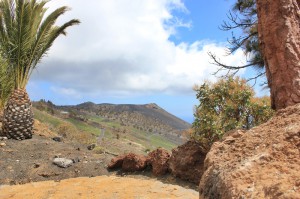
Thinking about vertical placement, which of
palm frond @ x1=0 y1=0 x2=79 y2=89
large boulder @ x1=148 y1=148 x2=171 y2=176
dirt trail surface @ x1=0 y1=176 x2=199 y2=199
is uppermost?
palm frond @ x1=0 y1=0 x2=79 y2=89

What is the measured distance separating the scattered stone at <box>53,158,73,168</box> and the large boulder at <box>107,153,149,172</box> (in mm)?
1260

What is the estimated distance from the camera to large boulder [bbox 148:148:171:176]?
1027 cm

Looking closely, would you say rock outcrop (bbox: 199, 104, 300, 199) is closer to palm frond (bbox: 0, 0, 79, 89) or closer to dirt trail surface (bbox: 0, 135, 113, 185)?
dirt trail surface (bbox: 0, 135, 113, 185)

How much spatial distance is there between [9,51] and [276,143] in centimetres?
1341

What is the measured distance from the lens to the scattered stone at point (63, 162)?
1108 cm

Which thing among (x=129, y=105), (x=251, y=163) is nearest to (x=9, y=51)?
(x=251, y=163)

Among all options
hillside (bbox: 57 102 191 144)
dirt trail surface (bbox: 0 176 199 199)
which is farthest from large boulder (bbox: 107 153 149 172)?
hillside (bbox: 57 102 191 144)

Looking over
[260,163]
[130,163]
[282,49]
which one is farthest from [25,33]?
[260,163]

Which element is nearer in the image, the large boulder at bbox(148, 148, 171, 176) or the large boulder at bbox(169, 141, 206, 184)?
the large boulder at bbox(169, 141, 206, 184)

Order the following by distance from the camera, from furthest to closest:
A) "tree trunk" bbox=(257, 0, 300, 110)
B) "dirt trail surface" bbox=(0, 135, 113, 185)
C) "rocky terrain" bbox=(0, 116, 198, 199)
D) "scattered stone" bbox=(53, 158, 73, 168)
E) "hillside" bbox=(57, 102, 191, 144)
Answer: "hillside" bbox=(57, 102, 191, 144) → "scattered stone" bbox=(53, 158, 73, 168) → "dirt trail surface" bbox=(0, 135, 113, 185) → "rocky terrain" bbox=(0, 116, 198, 199) → "tree trunk" bbox=(257, 0, 300, 110)

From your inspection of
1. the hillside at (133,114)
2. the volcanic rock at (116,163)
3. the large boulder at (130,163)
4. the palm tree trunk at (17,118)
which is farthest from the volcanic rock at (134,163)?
the hillside at (133,114)

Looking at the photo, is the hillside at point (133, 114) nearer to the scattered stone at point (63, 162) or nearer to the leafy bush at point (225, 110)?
the scattered stone at point (63, 162)

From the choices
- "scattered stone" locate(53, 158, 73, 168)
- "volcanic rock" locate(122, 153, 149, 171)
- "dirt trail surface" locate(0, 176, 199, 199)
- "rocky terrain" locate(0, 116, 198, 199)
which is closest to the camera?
"dirt trail surface" locate(0, 176, 199, 199)

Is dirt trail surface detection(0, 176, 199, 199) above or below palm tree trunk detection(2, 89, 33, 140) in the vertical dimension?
below
